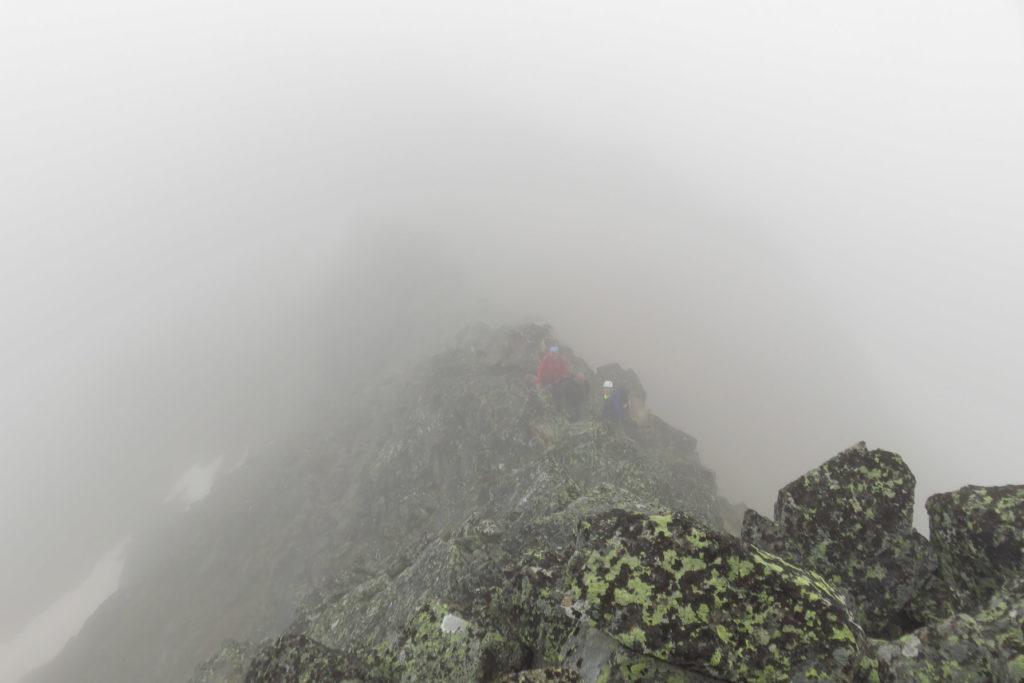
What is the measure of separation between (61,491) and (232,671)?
184 meters

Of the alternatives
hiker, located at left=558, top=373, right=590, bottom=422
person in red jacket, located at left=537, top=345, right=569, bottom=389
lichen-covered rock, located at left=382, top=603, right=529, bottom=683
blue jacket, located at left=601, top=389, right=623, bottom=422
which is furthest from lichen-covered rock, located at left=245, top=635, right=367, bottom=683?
hiker, located at left=558, top=373, right=590, bottom=422

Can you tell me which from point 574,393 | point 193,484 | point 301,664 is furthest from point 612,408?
point 193,484

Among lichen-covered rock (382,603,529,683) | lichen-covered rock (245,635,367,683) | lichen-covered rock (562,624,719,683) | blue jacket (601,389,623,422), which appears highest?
lichen-covered rock (562,624,719,683)

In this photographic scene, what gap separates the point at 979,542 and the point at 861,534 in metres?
1.87

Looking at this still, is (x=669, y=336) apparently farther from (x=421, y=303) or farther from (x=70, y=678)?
(x=70, y=678)

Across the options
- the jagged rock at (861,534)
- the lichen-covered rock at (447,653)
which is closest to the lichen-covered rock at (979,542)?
the jagged rock at (861,534)

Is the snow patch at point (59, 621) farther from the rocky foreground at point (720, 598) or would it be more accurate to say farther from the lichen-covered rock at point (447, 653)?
the lichen-covered rock at point (447, 653)

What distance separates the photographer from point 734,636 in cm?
669

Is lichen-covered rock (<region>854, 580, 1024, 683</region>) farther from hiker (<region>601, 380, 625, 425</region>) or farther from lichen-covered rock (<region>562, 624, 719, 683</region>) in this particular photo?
hiker (<region>601, 380, 625, 425</region>)

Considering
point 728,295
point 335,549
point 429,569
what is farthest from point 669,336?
point 429,569

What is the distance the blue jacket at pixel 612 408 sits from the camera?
36469 millimetres

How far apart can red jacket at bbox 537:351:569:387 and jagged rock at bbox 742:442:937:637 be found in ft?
95.1

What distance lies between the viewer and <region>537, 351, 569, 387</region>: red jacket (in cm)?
3925

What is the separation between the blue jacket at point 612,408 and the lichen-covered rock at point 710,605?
29.0m
